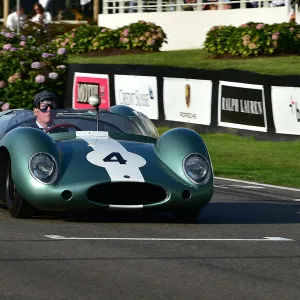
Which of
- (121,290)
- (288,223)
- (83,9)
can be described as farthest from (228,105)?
(83,9)

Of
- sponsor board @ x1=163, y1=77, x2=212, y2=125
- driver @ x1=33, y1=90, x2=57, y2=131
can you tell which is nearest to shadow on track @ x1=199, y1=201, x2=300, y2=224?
driver @ x1=33, y1=90, x2=57, y2=131

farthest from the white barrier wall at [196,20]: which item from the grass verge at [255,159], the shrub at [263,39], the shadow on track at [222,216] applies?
the shadow on track at [222,216]

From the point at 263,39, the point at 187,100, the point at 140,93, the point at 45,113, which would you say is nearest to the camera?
the point at 45,113

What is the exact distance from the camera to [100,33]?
36.2 metres

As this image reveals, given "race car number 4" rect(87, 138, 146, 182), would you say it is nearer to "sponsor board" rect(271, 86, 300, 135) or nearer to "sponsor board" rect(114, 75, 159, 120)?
"sponsor board" rect(271, 86, 300, 135)

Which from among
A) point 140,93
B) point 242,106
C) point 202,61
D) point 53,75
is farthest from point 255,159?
point 202,61

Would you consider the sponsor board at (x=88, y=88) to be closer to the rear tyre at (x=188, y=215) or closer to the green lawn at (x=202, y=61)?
the green lawn at (x=202, y=61)

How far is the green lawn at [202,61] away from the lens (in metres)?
27.5

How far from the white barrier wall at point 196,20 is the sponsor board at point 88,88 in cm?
1080

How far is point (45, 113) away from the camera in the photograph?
34.1 ft

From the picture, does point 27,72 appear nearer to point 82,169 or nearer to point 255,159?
point 255,159

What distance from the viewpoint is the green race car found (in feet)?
29.2

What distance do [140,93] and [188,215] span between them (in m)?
13.5

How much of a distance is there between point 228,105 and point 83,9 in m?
26.0
